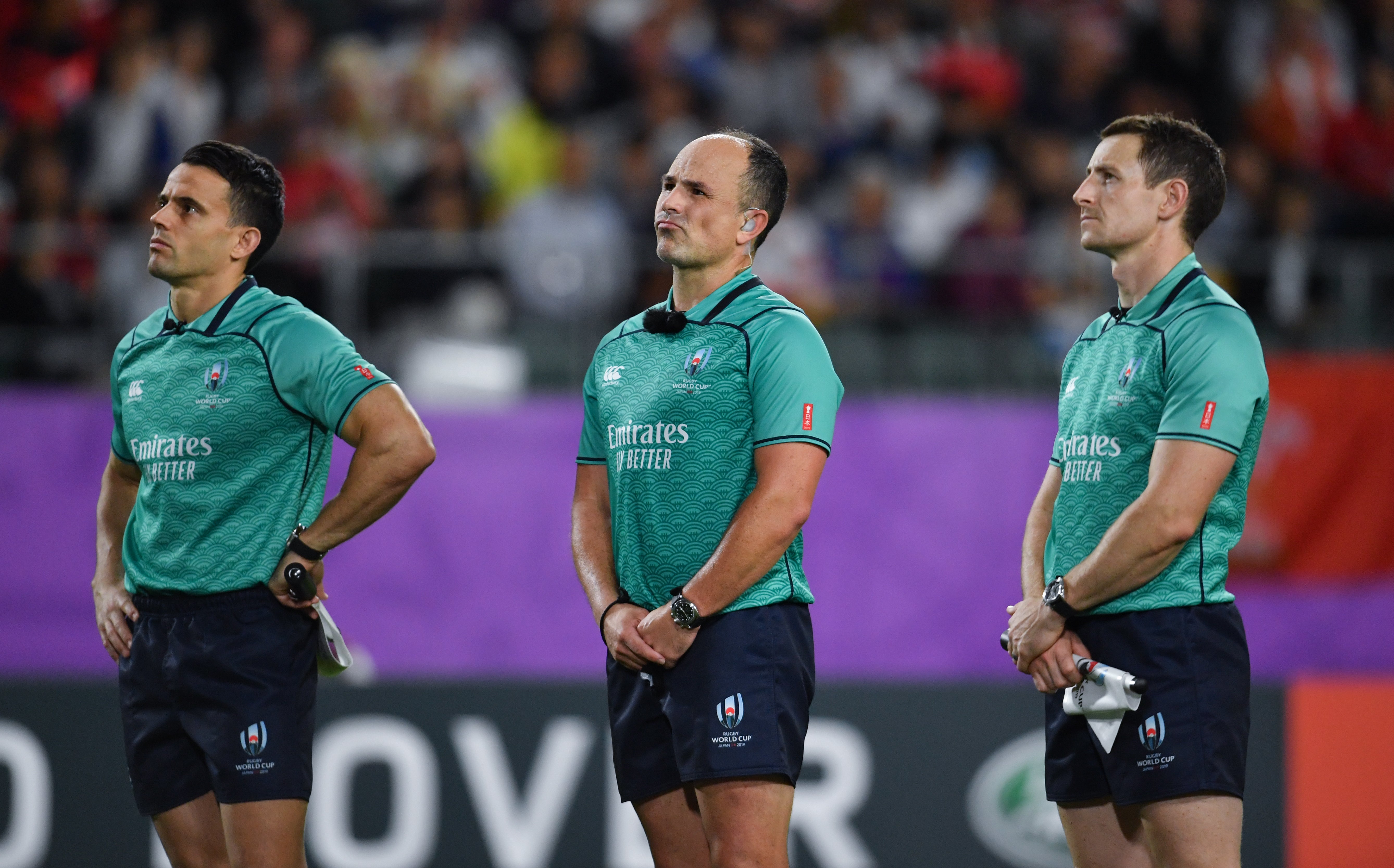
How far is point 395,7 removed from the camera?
1131cm

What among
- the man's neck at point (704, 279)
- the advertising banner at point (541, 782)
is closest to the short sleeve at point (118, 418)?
the man's neck at point (704, 279)

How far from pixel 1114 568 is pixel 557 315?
570 centimetres

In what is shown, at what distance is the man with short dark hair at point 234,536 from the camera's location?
13.3 feet

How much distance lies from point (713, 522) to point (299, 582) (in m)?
1.06

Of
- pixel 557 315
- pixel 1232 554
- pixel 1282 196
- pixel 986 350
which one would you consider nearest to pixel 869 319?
pixel 986 350

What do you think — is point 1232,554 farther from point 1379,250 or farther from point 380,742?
point 380,742

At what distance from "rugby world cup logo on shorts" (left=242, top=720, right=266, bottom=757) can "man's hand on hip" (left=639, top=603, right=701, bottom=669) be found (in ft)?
3.34

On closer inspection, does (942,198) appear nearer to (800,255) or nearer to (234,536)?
(800,255)

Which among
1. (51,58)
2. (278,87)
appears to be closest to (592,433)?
(278,87)

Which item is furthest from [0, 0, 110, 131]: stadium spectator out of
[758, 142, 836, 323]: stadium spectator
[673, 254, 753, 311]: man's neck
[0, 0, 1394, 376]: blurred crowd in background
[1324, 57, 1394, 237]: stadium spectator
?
[1324, 57, 1394, 237]: stadium spectator

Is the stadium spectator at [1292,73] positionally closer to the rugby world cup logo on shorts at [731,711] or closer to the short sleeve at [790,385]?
the short sleeve at [790,385]

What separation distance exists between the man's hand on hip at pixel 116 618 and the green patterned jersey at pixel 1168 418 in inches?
96.5

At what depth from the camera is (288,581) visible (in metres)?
4.05

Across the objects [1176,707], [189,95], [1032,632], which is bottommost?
[1176,707]
